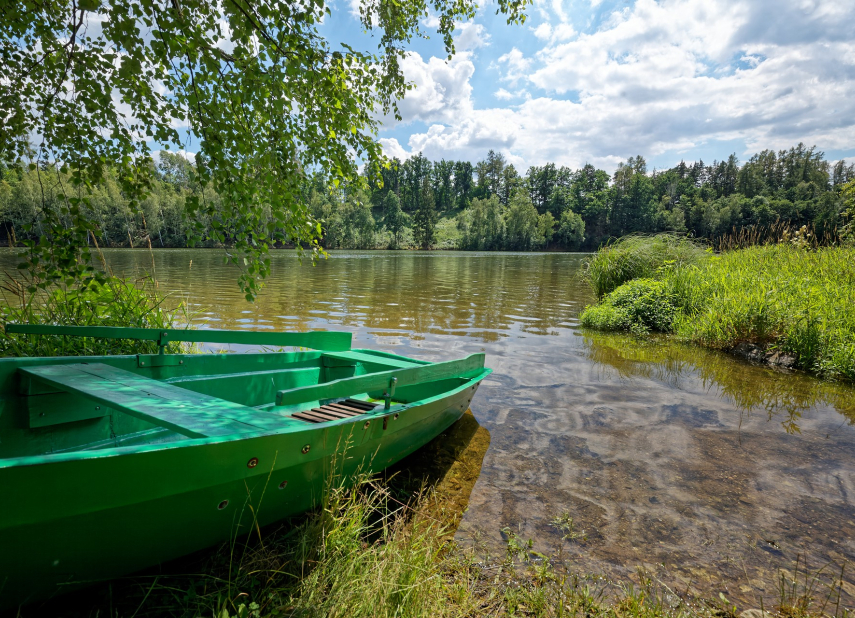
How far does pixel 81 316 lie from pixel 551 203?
144 metres

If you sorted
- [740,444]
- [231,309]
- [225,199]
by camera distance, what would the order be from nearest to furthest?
[225,199], [740,444], [231,309]

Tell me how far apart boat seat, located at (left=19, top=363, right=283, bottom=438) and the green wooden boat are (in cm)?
1

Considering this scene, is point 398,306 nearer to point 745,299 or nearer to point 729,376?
point 745,299

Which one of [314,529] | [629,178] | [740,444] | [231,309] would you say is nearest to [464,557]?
[314,529]

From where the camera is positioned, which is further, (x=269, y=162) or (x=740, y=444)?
(x=740, y=444)

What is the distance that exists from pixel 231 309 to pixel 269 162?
10792 mm

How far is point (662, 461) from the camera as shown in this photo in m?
4.79

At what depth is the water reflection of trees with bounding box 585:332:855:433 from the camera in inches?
247

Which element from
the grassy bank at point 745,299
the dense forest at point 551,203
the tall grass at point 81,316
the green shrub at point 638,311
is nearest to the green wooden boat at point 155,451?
the tall grass at point 81,316

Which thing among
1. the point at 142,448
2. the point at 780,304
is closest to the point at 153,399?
the point at 142,448

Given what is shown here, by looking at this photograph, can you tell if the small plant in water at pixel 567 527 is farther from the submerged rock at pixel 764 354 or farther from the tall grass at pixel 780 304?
the submerged rock at pixel 764 354

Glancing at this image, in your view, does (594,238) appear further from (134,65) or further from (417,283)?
(134,65)

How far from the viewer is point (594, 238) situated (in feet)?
415

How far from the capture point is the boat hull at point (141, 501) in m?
1.81
